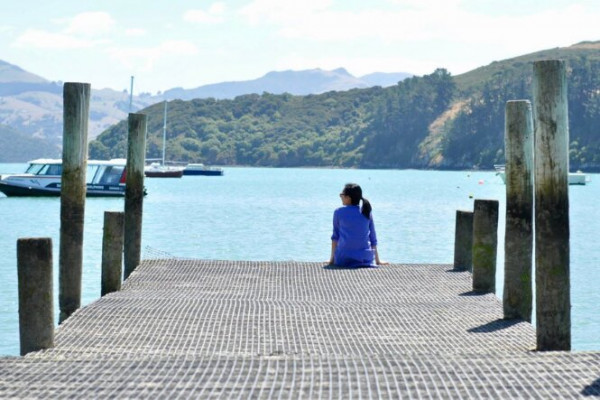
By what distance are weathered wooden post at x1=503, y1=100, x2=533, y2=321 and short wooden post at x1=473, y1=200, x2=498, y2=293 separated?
1.34 m

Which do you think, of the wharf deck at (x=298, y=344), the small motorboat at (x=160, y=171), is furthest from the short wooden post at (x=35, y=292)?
the small motorboat at (x=160, y=171)

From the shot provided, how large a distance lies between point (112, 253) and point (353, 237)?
3.40 meters

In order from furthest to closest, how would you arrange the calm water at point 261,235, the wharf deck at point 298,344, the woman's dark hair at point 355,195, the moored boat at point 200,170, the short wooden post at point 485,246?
1. the moored boat at point 200,170
2. the calm water at point 261,235
3. the woman's dark hair at point 355,195
4. the short wooden post at point 485,246
5. the wharf deck at point 298,344

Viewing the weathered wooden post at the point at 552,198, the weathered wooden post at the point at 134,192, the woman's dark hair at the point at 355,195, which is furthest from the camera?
the weathered wooden post at the point at 134,192

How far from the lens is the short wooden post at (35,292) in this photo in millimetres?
9570

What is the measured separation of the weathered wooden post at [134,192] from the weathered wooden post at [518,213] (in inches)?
238

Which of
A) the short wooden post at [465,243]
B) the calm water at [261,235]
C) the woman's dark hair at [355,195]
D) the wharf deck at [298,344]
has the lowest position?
the calm water at [261,235]

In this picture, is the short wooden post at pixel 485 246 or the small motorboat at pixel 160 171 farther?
the small motorboat at pixel 160 171

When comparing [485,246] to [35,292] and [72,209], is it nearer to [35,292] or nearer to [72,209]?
[72,209]

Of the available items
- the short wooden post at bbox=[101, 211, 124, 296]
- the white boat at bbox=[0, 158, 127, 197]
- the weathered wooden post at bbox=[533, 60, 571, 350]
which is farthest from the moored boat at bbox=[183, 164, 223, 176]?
the weathered wooden post at bbox=[533, 60, 571, 350]

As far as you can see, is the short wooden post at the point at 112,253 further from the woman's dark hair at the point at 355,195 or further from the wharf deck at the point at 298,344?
the woman's dark hair at the point at 355,195

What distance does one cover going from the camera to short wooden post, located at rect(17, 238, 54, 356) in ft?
31.4

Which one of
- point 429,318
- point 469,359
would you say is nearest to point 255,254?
point 429,318

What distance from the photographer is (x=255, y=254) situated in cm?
3700
